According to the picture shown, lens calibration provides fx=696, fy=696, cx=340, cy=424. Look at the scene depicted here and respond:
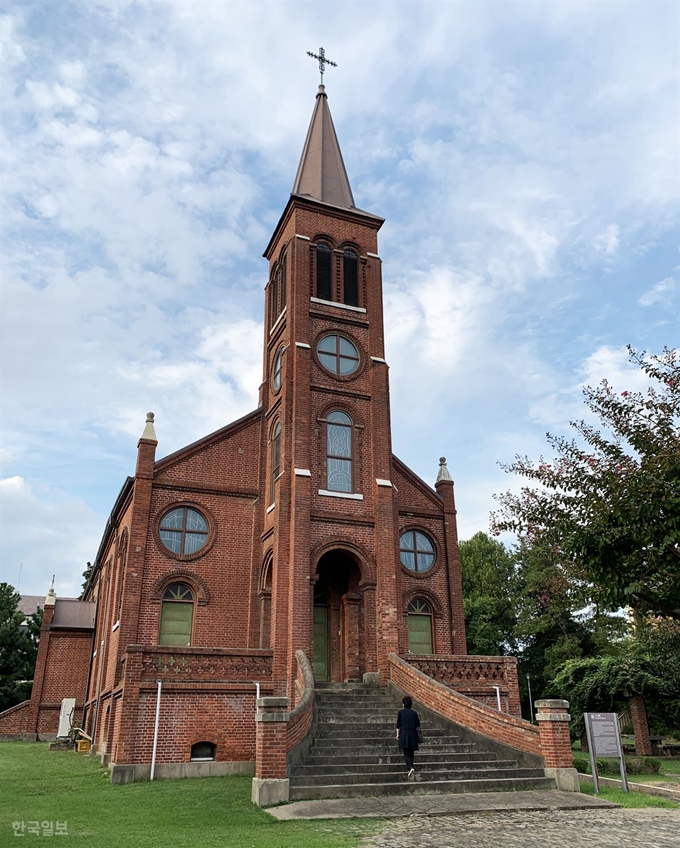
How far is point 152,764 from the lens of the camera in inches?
603

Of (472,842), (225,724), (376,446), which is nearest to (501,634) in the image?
(376,446)

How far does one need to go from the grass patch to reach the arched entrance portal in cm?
757

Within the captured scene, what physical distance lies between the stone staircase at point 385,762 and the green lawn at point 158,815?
1478 mm

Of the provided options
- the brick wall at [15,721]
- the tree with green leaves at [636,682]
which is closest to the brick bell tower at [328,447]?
the tree with green leaves at [636,682]

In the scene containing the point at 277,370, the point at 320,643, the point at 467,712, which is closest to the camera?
the point at 467,712

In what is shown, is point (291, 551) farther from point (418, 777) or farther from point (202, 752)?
point (418, 777)

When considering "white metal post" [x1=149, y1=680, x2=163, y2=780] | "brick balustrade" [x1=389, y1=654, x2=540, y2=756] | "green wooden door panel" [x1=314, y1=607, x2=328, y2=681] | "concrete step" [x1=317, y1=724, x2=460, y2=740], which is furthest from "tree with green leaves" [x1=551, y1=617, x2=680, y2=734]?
"white metal post" [x1=149, y1=680, x2=163, y2=780]

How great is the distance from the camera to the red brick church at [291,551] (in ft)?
54.0

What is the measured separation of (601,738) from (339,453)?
11.0 m

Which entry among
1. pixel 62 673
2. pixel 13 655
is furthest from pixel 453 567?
pixel 13 655

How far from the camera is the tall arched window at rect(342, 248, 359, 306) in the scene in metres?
23.8

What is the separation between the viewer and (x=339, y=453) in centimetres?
2125

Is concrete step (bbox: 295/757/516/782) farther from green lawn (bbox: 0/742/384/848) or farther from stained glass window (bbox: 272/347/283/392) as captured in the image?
stained glass window (bbox: 272/347/283/392)

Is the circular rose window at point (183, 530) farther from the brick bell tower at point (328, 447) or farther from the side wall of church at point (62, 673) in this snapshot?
the side wall of church at point (62, 673)
